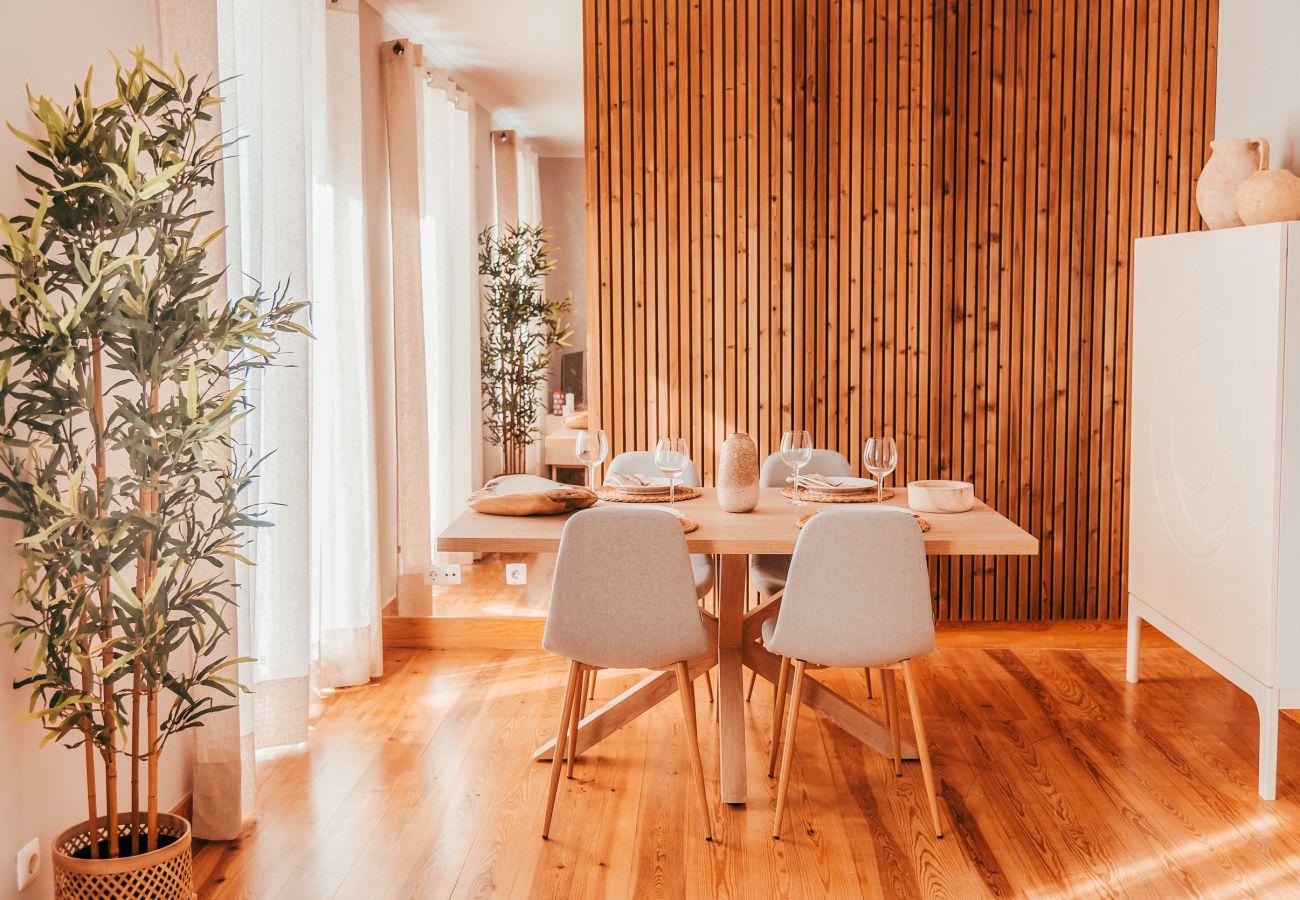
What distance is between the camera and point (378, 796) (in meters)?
3.55

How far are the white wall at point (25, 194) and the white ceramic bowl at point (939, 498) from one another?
8.09 ft

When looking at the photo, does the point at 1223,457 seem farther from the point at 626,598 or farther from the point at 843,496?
the point at 626,598

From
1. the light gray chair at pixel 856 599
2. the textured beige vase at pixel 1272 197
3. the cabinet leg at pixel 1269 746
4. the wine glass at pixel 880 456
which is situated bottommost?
the cabinet leg at pixel 1269 746

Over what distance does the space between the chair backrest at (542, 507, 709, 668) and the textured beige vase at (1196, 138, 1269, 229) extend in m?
2.58

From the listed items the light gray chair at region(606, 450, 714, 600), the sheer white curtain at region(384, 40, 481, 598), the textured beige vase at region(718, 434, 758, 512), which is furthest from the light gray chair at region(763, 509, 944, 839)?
the sheer white curtain at region(384, 40, 481, 598)

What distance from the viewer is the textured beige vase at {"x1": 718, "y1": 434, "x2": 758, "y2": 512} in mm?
3666

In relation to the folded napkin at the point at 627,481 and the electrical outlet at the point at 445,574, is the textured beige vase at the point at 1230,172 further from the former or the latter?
the electrical outlet at the point at 445,574

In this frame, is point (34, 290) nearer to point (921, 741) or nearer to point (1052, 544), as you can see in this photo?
point (921, 741)

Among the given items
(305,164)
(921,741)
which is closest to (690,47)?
(305,164)

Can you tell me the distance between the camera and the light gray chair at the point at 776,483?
4.36 meters

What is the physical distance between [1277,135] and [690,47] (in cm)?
242

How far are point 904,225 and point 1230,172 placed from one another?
1.35m

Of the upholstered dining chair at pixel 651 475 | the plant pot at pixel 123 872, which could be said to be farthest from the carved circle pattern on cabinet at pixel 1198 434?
the plant pot at pixel 123 872

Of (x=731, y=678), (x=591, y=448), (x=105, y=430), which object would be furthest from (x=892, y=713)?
(x=105, y=430)
